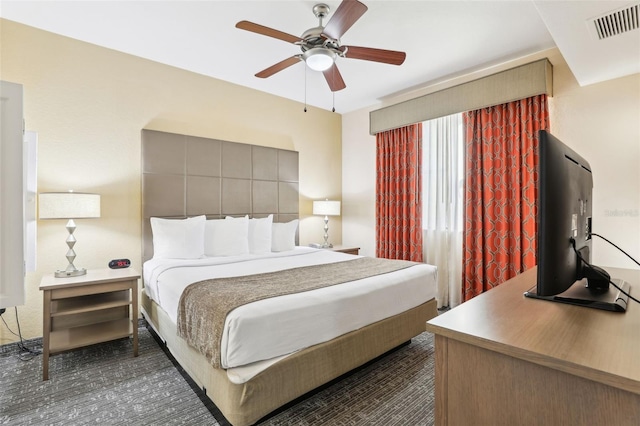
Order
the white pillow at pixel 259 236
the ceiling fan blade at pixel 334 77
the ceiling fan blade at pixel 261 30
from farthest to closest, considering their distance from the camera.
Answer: the white pillow at pixel 259 236
the ceiling fan blade at pixel 334 77
the ceiling fan blade at pixel 261 30

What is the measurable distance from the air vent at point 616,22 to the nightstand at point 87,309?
150 inches

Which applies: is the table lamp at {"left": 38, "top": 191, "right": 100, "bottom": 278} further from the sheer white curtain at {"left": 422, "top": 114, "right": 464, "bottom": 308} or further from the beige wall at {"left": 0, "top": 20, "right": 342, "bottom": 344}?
the sheer white curtain at {"left": 422, "top": 114, "right": 464, "bottom": 308}

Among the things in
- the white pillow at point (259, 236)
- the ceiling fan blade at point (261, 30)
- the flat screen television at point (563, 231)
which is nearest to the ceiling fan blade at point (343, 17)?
the ceiling fan blade at point (261, 30)

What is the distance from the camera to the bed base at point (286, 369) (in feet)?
5.30

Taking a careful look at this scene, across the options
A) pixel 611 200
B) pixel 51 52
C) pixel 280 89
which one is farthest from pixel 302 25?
pixel 611 200

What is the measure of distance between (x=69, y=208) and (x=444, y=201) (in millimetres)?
3845

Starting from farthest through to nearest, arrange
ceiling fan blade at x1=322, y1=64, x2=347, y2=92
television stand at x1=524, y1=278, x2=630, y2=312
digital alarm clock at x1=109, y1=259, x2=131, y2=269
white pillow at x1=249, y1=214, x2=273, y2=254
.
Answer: white pillow at x1=249, y1=214, x2=273, y2=254
digital alarm clock at x1=109, y1=259, x2=131, y2=269
ceiling fan blade at x1=322, y1=64, x2=347, y2=92
television stand at x1=524, y1=278, x2=630, y2=312

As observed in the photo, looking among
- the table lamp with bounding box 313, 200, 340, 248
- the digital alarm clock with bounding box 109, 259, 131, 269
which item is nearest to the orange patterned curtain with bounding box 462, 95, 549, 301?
the table lamp with bounding box 313, 200, 340, 248

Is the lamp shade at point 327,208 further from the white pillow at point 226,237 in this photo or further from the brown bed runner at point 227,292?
the brown bed runner at point 227,292

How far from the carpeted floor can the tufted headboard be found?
47.2 inches

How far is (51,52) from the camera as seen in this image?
9.21ft

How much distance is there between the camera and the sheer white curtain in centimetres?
378

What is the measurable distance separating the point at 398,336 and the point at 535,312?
1585 millimetres

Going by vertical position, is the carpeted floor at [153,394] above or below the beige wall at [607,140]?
below
